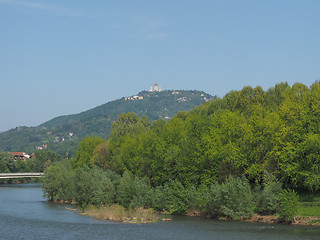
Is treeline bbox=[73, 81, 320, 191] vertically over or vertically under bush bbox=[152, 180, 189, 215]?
over

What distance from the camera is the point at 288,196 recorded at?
56.2m

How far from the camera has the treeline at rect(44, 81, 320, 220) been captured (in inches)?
2441

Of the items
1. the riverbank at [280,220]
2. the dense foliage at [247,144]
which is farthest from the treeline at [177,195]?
the dense foliage at [247,144]

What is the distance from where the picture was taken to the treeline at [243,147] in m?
62.0

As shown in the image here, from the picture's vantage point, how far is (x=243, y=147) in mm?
69562

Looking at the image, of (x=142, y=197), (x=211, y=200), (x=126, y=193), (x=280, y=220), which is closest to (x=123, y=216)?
(x=142, y=197)

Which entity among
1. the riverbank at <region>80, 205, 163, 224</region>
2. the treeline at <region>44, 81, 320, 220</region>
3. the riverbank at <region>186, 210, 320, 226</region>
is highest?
the treeline at <region>44, 81, 320, 220</region>

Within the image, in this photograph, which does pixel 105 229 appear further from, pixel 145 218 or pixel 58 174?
pixel 58 174

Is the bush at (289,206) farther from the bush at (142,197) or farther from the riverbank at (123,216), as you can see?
the bush at (142,197)

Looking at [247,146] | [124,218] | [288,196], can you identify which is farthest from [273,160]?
[124,218]

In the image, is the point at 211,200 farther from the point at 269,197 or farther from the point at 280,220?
the point at 280,220

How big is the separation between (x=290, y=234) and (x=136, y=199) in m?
32.3

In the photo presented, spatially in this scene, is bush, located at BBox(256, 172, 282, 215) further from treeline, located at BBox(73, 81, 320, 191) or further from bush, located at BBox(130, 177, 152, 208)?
bush, located at BBox(130, 177, 152, 208)

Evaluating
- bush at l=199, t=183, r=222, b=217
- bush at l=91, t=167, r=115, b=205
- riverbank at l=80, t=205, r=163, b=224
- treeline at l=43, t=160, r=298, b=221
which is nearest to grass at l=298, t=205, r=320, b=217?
treeline at l=43, t=160, r=298, b=221
